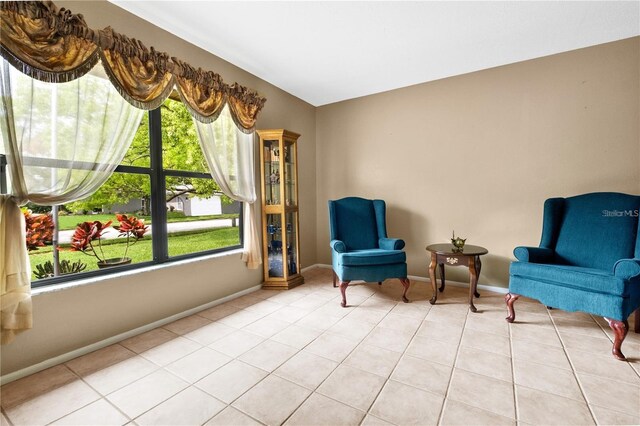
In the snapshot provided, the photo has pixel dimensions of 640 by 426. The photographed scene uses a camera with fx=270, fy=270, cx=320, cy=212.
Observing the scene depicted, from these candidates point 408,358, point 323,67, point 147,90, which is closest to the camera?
point 408,358

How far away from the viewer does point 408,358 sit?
1843mm

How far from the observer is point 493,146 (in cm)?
312

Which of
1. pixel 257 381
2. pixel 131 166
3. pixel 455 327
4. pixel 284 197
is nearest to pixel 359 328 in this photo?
pixel 455 327

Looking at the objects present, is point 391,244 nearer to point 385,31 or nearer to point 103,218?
point 385,31

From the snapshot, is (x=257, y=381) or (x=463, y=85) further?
(x=463, y=85)

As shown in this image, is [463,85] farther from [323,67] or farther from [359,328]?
[359,328]

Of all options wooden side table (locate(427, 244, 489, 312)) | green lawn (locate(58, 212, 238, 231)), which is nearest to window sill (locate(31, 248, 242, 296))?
green lawn (locate(58, 212, 238, 231))

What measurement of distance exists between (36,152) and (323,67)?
262 cm

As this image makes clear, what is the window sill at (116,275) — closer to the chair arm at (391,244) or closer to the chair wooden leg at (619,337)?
the chair arm at (391,244)

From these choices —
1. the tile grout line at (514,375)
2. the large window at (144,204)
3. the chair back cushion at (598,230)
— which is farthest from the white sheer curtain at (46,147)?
the chair back cushion at (598,230)

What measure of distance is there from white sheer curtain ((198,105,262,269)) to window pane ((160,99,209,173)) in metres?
0.31

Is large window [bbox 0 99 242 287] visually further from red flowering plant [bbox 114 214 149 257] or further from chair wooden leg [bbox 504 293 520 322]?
chair wooden leg [bbox 504 293 520 322]

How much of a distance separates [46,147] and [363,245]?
297cm

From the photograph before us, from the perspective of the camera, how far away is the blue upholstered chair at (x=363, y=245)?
281 cm
